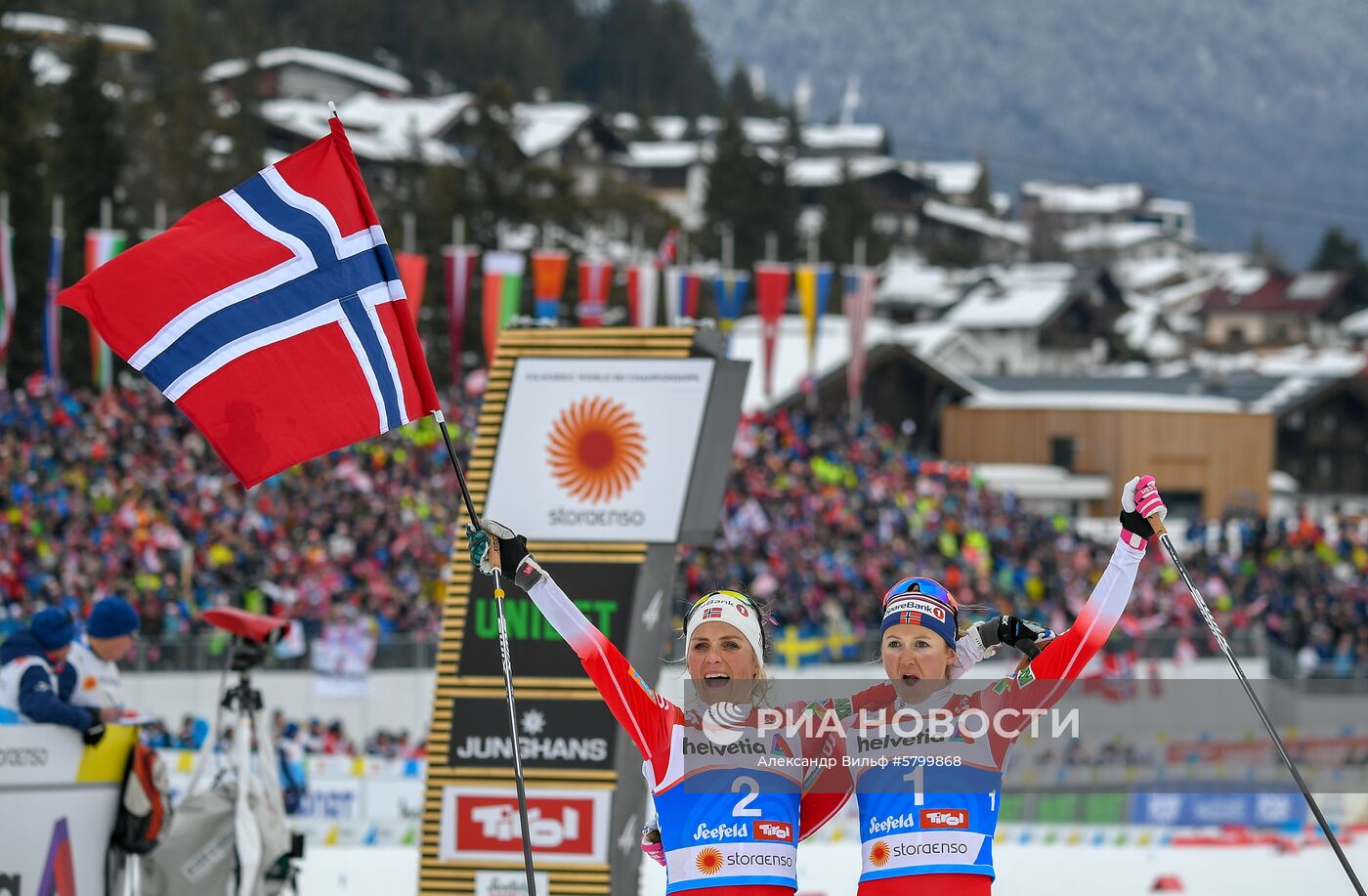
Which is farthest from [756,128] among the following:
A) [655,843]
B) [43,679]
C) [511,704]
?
[655,843]

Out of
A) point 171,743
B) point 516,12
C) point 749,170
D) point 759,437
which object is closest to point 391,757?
point 171,743

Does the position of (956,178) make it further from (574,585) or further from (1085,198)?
(574,585)

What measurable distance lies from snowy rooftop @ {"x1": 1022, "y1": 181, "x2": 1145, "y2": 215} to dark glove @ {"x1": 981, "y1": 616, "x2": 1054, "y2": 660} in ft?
425

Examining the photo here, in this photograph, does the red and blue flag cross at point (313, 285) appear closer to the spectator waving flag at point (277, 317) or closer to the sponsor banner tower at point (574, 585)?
the spectator waving flag at point (277, 317)

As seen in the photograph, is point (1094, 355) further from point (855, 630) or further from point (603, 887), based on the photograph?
point (603, 887)

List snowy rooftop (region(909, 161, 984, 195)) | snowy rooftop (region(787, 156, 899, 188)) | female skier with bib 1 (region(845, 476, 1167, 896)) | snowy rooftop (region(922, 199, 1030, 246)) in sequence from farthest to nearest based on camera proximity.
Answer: snowy rooftop (region(909, 161, 984, 195)) < snowy rooftop (region(922, 199, 1030, 246)) < snowy rooftop (region(787, 156, 899, 188)) < female skier with bib 1 (region(845, 476, 1167, 896))

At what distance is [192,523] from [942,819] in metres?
16.6

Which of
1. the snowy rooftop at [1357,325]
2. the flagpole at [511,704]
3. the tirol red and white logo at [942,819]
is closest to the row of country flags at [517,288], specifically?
the flagpole at [511,704]

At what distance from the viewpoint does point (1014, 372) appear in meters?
62.9

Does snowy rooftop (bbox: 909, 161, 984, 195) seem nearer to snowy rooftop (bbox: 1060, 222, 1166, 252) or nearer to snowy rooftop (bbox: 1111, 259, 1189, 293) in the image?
snowy rooftop (bbox: 1060, 222, 1166, 252)

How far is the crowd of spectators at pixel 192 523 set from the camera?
1844 centimetres

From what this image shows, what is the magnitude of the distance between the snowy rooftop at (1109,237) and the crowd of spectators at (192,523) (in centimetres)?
10815

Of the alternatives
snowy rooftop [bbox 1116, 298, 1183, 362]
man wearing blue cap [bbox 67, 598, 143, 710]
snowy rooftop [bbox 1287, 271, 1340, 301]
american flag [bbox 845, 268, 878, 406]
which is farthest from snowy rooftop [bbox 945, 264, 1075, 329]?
man wearing blue cap [bbox 67, 598, 143, 710]

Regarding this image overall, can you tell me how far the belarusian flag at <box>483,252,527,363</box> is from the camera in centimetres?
2459
